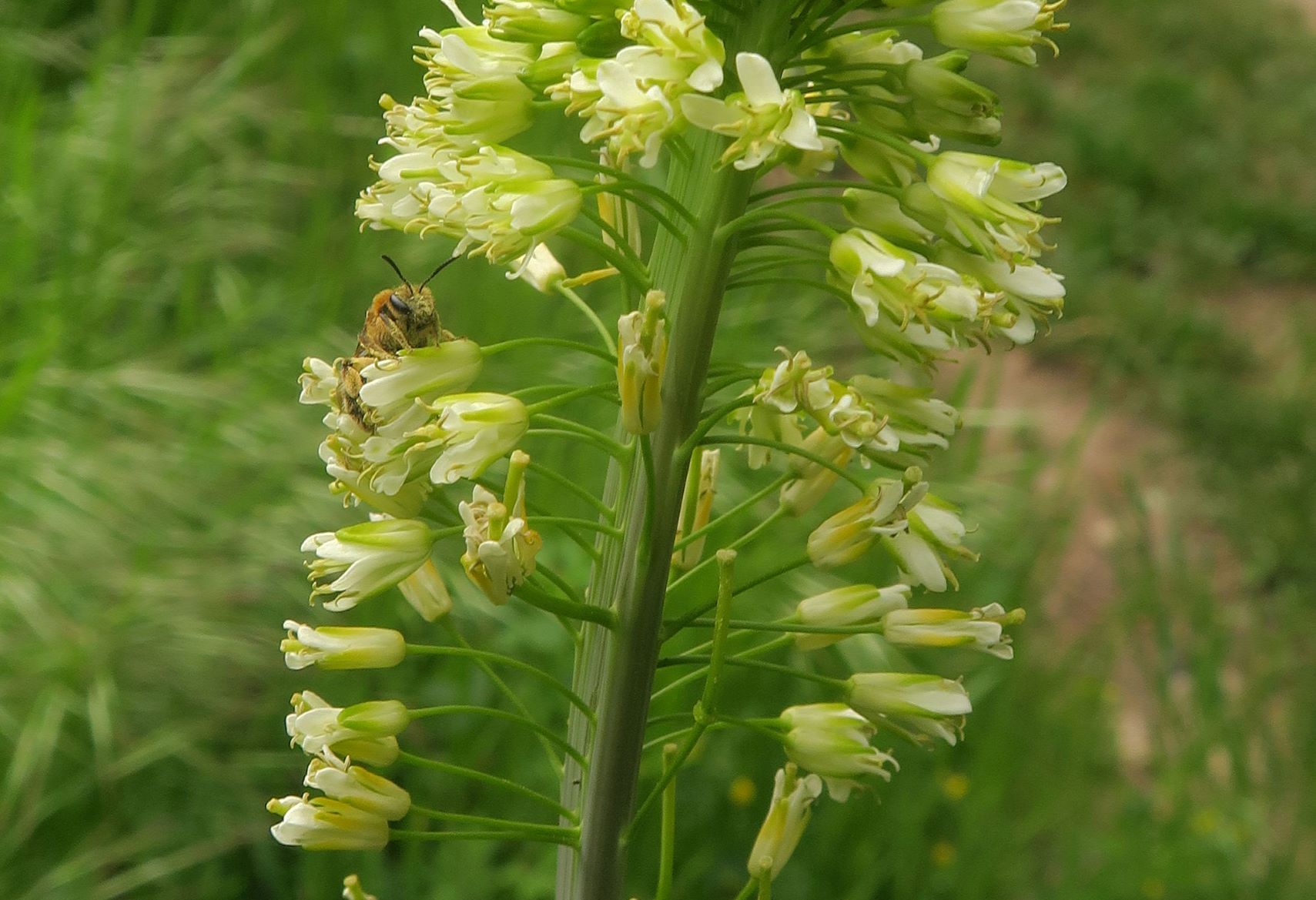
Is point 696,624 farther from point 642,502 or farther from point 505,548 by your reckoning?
point 505,548

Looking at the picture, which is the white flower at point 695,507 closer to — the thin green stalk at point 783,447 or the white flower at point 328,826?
the thin green stalk at point 783,447

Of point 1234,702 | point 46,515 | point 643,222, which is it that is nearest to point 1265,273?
point 1234,702

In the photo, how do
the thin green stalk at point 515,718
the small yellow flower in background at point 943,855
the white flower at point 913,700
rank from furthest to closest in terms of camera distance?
the small yellow flower in background at point 943,855 → the white flower at point 913,700 → the thin green stalk at point 515,718

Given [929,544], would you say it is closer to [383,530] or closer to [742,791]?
[383,530]

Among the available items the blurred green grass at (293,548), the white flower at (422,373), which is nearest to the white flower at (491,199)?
the white flower at (422,373)

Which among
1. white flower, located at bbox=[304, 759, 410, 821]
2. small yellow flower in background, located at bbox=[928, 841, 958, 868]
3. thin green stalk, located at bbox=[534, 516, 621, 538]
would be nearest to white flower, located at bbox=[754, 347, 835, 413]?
thin green stalk, located at bbox=[534, 516, 621, 538]

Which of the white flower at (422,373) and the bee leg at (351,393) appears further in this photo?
the bee leg at (351,393)
